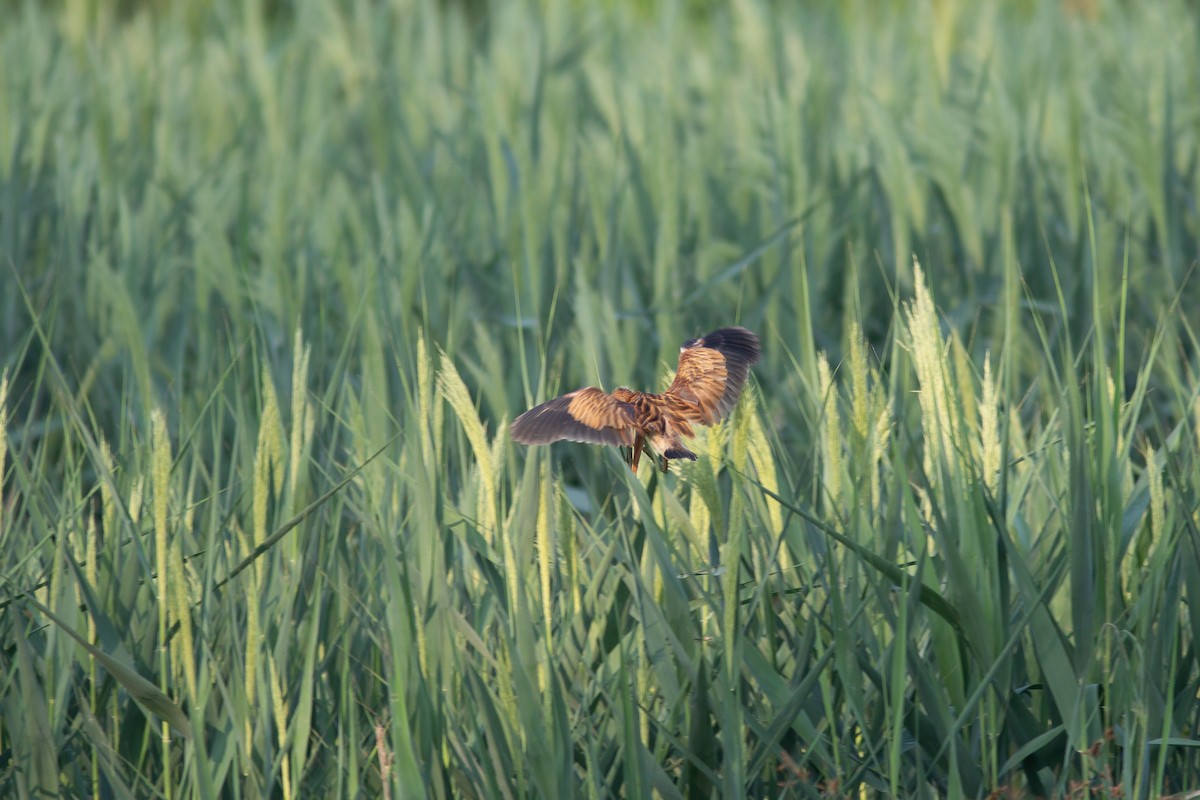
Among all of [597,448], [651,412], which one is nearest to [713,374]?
[651,412]

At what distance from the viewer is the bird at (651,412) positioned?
35.0 inches

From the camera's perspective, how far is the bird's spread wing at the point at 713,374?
0.94m

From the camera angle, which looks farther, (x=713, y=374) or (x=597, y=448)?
(x=597, y=448)

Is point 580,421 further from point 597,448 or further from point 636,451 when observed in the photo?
point 597,448

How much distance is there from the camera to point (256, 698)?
3.38ft

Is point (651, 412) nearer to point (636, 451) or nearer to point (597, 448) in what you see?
point (636, 451)

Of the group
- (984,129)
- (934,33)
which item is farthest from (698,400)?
(934,33)

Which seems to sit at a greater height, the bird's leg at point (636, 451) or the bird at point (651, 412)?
the bird at point (651, 412)

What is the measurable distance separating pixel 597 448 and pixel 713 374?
1.33 ft

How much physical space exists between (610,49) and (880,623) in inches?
104

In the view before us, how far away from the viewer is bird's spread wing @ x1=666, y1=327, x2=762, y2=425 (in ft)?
3.07

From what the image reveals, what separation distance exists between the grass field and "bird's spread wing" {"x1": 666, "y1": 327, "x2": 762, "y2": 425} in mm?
26

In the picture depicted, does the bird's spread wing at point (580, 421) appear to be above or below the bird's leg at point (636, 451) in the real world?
above

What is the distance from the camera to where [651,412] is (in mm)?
929
